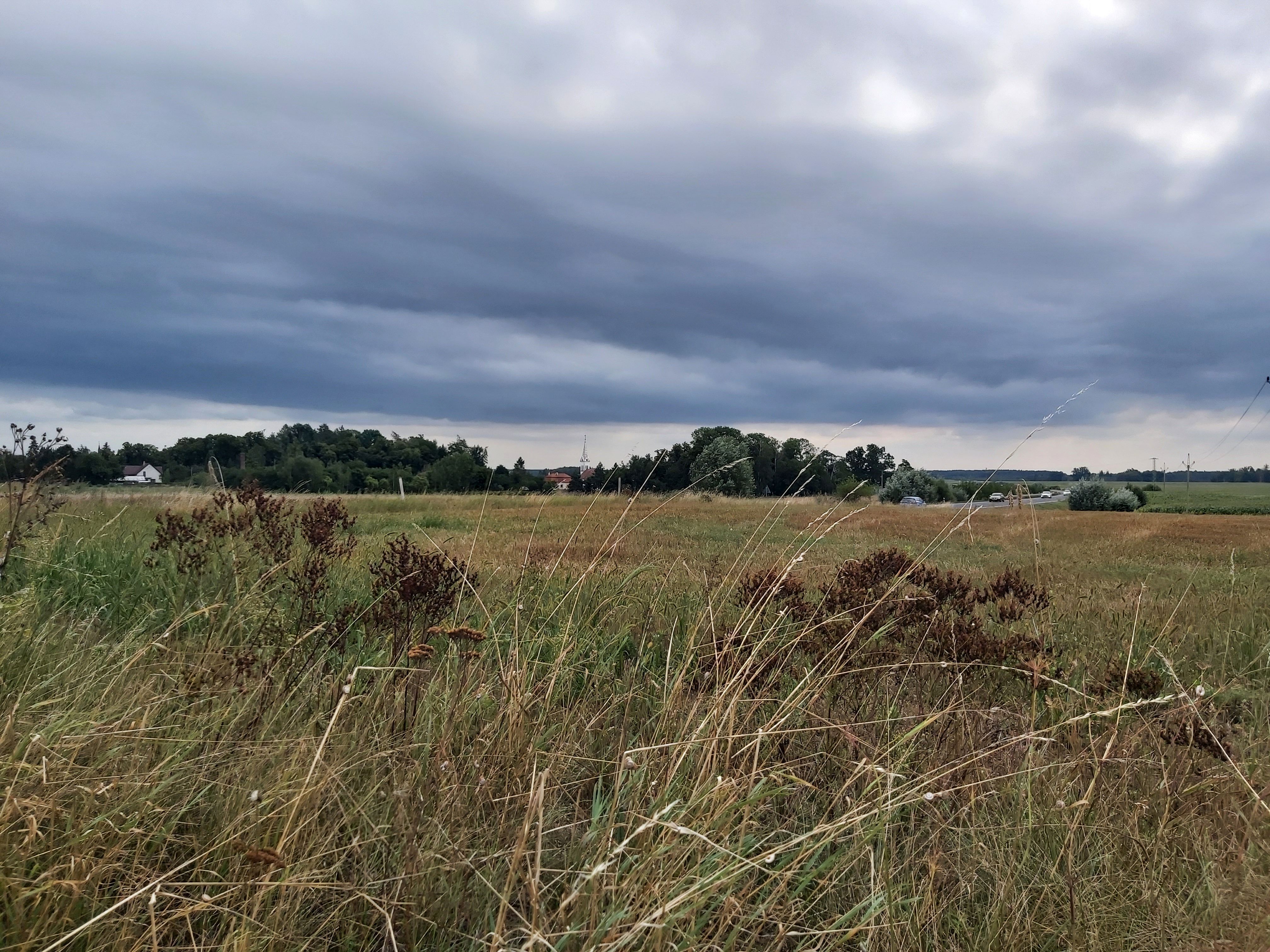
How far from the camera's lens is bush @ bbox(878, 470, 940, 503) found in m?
47.2

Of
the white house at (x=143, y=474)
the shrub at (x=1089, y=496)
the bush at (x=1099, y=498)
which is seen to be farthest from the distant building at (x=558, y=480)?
the shrub at (x=1089, y=496)

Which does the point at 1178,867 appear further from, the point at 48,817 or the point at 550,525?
the point at 550,525

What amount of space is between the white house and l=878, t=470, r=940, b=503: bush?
123 ft

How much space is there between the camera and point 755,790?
88.6 inches

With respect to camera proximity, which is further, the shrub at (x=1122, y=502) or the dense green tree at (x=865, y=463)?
the shrub at (x=1122, y=502)

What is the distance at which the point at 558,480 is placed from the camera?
19.2ft

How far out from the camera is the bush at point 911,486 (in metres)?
47.2

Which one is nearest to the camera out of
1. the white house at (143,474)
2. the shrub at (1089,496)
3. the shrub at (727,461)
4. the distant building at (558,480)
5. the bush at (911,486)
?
the distant building at (558,480)

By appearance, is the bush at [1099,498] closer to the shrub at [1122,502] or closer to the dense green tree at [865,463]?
the shrub at [1122,502]

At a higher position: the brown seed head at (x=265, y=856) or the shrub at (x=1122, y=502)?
the shrub at (x=1122, y=502)

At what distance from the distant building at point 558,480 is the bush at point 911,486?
43.1 metres

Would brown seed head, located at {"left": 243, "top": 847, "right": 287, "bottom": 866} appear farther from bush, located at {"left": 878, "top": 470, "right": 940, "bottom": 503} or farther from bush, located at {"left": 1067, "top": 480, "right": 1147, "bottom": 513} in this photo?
bush, located at {"left": 1067, "top": 480, "right": 1147, "bottom": 513}

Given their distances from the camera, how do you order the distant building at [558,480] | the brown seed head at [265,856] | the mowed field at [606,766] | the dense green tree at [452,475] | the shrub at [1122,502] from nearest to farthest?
Answer: 1. the brown seed head at [265,856]
2. the mowed field at [606,766]
3. the distant building at [558,480]
4. the dense green tree at [452,475]
5. the shrub at [1122,502]

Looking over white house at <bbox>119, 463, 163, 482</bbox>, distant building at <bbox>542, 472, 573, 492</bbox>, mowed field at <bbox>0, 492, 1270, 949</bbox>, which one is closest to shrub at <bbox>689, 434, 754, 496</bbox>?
distant building at <bbox>542, 472, 573, 492</bbox>
